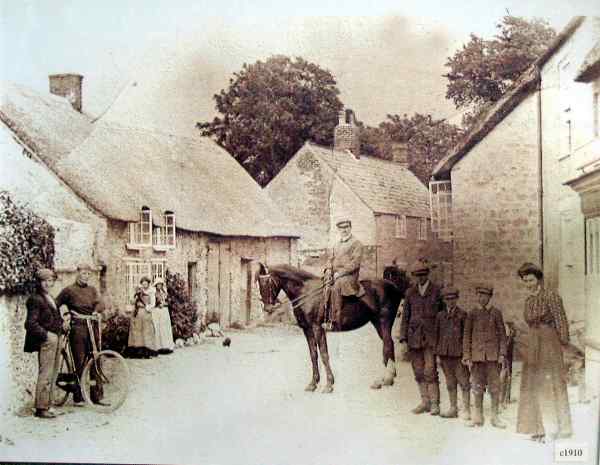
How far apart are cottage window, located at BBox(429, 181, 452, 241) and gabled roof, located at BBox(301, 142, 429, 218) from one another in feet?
0.21

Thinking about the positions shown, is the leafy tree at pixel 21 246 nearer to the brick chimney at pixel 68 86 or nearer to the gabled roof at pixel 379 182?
the brick chimney at pixel 68 86

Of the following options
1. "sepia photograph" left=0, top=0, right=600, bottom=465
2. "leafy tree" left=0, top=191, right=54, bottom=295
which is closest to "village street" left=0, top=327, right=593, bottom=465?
"sepia photograph" left=0, top=0, right=600, bottom=465

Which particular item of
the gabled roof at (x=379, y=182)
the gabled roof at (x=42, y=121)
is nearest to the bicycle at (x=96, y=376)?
the gabled roof at (x=42, y=121)

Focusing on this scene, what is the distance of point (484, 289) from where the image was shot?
886 centimetres

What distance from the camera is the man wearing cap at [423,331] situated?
347 inches

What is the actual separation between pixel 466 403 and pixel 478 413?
14cm

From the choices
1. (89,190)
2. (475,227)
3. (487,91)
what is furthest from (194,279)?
(487,91)

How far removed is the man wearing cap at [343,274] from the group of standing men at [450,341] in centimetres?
49

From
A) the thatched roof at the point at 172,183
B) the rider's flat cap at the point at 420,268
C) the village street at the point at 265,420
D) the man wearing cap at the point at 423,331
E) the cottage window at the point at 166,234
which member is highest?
the thatched roof at the point at 172,183

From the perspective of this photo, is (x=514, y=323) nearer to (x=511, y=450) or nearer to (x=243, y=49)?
(x=511, y=450)

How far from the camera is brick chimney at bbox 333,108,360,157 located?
898 cm

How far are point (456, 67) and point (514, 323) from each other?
8.22 feet

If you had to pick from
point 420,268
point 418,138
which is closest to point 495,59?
point 418,138

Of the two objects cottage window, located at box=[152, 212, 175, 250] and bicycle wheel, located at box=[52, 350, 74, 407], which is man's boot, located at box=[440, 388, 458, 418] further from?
bicycle wheel, located at box=[52, 350, 74, 407]
